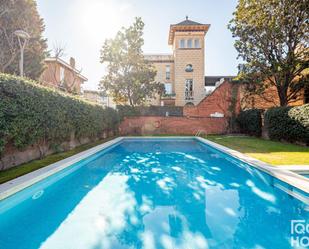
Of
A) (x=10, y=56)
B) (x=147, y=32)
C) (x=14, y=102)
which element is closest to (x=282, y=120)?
(x=14, y=102)

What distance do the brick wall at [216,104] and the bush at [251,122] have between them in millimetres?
1903

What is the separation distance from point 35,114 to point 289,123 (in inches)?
490

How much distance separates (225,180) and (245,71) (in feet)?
39.2

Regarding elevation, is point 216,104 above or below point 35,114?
above

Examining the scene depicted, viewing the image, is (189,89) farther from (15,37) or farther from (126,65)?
(15,37)

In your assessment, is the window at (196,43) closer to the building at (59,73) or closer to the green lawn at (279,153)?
the building at (59,73)

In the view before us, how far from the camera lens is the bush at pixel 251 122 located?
14195 mm

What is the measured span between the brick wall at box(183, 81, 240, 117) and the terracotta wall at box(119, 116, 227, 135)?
64.7 inches

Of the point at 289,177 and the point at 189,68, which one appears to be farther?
the point at 189,68

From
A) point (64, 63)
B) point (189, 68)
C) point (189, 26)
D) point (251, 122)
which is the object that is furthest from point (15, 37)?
point (251, 122)

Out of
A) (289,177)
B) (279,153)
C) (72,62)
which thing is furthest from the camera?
(72,62)

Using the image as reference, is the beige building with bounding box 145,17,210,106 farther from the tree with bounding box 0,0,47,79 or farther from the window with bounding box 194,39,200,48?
the tree with bounding box 0,0,47,79

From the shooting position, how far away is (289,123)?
1048cm

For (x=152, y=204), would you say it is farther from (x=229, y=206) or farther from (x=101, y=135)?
(x=101, y=135)
